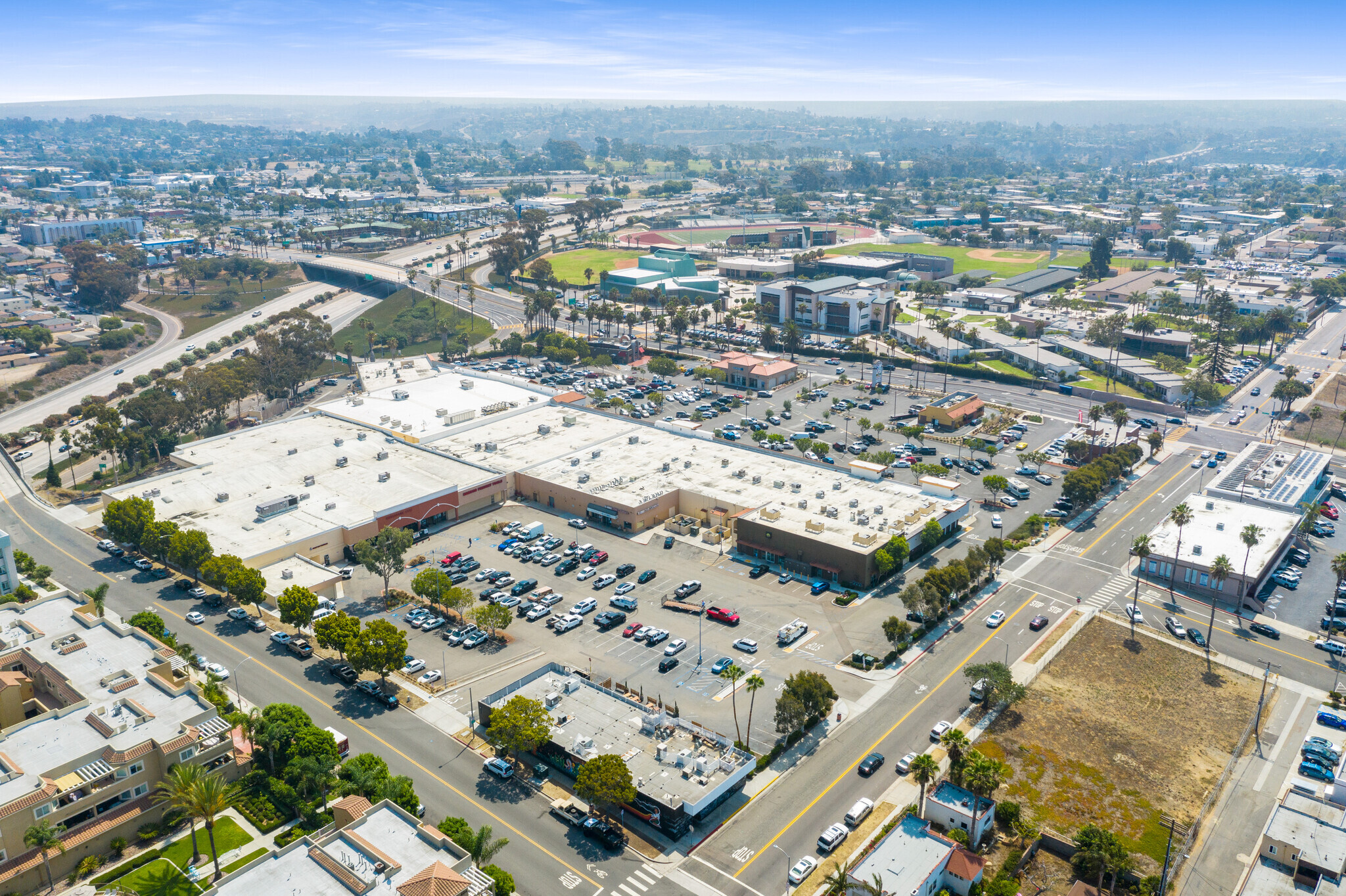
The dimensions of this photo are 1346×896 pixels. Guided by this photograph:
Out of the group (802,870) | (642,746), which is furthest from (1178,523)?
(642,746)

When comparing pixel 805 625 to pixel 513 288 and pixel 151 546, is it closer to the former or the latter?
pixel 151 546

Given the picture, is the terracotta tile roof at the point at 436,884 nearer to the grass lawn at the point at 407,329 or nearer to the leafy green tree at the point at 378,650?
the leafy green tree at the point at 378,650

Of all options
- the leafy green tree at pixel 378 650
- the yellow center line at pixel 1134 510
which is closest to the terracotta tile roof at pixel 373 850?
the leafy green tree at pixel 378 650

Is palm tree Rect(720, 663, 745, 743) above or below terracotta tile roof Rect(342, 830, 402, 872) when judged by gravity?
below

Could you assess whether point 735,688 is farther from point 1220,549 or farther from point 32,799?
point 1220,549

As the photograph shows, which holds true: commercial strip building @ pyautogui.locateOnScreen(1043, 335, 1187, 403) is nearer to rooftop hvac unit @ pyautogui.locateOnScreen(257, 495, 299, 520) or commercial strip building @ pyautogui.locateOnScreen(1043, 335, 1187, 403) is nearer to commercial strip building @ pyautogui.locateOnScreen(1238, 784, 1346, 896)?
commercial strip building @ pyautogui.locateOnScreen(1238, 784, 1346, 896)

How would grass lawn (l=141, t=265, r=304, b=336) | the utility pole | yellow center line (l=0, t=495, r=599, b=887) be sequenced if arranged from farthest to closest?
grass lawn (l=141, t=265, r=304, b=336), the utility pole, yellow center line (l=0, t=495, r=599, b=887)

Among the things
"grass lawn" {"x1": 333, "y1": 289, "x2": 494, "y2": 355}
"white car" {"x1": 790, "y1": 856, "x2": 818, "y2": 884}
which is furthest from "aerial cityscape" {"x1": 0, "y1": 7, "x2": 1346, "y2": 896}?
"grass lawn" {"x1": 333, "y1": 289, "x2": 494, "y2": 355}
